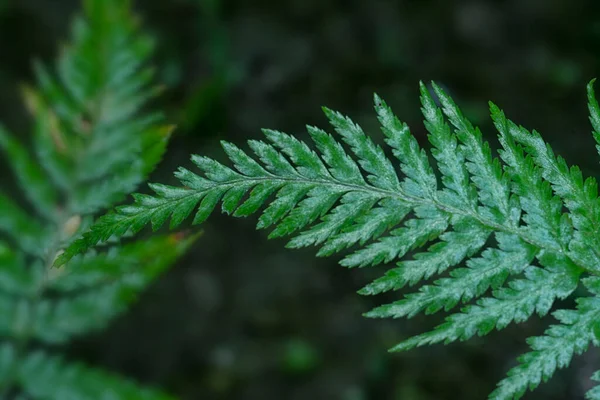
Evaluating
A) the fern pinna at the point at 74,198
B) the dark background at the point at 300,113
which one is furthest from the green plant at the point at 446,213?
the dark background at the point at 300,113

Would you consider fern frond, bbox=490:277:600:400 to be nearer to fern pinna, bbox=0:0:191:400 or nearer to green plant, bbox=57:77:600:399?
green plant, bbox=57:77:600:399

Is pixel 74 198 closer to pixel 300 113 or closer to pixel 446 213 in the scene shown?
pixel 446 213

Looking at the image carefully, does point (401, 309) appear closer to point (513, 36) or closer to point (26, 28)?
point (513, 36)

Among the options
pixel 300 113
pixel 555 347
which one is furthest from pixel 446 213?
pixel 300 113

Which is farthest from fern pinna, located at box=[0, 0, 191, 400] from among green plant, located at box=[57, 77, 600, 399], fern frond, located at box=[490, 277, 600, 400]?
fern frond, located at box=[490, 277, 600, 400]

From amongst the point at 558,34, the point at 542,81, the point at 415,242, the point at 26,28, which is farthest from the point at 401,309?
the point at 26,28
